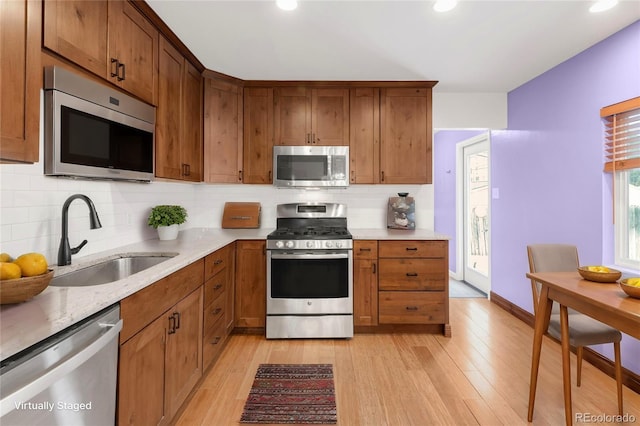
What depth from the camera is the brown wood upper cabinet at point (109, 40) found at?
1.43m

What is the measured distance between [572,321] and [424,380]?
3.36 feet

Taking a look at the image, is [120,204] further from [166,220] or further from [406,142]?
[406,142]

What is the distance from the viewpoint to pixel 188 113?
2.84 metres

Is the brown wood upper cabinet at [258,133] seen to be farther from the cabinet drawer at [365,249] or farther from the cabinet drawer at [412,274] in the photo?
the cabinet drawer at [412,274]

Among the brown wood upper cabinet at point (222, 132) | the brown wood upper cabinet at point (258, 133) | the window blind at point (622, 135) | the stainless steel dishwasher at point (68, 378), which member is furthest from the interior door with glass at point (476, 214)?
the stainless steel dishwasher at point (68, 378)

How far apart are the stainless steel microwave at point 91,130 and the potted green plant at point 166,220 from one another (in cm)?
54

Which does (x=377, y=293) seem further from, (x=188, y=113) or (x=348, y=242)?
(x=188, y=113)

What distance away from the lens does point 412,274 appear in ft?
9.97

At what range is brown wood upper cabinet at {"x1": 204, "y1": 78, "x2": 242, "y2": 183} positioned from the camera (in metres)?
3.21

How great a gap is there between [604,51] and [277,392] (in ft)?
11.6

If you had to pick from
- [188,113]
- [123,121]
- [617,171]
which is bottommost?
[617,171]

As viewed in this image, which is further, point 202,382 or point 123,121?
point 202,382

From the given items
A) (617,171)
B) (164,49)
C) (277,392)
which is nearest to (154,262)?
(277,392)

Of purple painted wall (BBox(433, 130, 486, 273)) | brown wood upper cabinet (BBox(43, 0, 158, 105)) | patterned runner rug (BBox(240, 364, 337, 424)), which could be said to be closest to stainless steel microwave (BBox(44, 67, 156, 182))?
brown wood upper cabinet (BBox(43, 0, 158, 105))
